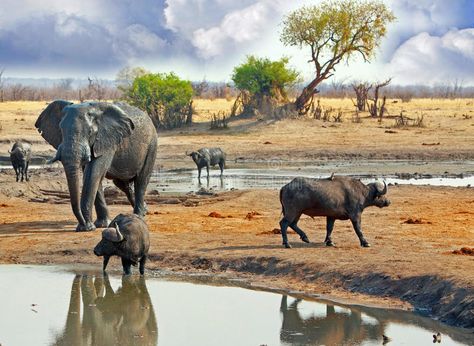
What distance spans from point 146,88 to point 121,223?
1433 inches

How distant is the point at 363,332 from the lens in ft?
38.9

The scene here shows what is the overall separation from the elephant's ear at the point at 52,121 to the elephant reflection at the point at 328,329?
7.57m

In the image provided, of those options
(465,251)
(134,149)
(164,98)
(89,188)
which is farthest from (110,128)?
(164,98)

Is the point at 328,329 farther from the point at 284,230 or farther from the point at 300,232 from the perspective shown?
the point at 300,232

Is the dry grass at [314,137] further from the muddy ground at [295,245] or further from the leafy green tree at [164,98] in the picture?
the muddy ground at [295,245]

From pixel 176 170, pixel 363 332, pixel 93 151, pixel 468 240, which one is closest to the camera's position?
pixel 363 332

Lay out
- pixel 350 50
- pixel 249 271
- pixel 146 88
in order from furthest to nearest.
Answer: pixel 350 50, pixel 146 88, pixel 249 271

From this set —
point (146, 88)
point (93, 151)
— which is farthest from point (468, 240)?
point (146, 88)

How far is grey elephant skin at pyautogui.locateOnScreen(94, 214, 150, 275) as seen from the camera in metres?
14.2

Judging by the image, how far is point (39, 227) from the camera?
60.7 feet

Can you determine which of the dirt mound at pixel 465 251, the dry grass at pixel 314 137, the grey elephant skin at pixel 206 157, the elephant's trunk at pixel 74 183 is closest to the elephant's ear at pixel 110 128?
the elephant's trunk at pixel 74 183

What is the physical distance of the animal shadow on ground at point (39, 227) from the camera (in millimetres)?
18156

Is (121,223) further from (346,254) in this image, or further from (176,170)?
(176,170)

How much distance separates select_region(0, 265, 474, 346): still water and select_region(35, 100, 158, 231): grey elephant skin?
289 cm
